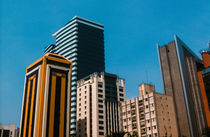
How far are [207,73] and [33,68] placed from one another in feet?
287

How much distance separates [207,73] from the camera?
124 m

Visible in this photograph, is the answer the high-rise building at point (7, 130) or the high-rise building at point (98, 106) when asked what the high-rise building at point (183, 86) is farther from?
the high-rise building at point (7, 130)

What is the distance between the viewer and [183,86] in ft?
410

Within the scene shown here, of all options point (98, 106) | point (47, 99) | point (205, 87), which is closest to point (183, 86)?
point (205, 87)

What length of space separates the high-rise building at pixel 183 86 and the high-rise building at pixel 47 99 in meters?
52.3

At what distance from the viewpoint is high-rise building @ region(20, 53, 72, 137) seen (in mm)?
104625

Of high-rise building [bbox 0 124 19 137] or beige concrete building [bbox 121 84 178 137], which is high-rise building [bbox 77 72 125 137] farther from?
high-rise building [bbox 0 124 19 137]

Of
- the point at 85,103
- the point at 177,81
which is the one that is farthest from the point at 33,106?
the point at 177,81

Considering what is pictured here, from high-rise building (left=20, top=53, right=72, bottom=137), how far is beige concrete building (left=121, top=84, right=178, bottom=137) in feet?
96.2

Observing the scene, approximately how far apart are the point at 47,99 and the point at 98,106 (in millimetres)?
43163

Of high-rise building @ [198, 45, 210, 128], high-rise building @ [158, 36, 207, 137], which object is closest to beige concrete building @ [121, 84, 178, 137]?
high-rise building @ [158, 36, 207, 137]

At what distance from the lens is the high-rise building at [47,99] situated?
10462 cm

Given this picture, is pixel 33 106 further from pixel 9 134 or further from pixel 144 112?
pixel 9 134

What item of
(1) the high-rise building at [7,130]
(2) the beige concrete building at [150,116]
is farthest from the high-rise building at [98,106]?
(1) the high-rise building at [7,130]
